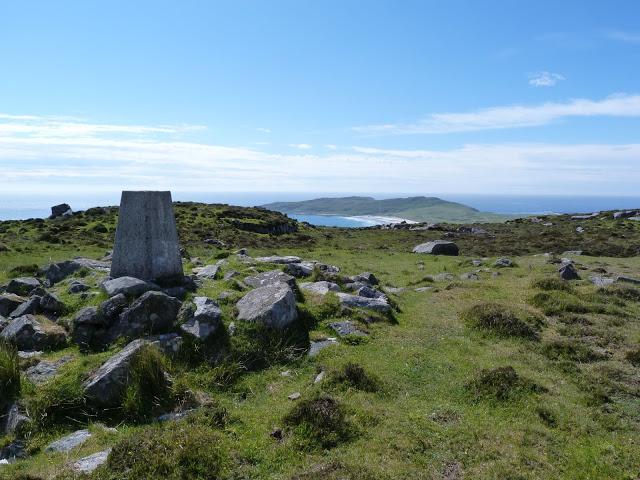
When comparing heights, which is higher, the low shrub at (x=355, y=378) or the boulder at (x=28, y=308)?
the boulder at (x=28, y=308)

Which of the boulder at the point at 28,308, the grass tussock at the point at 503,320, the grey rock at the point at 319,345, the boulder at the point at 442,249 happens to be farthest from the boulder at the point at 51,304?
the boulder at the point at 442,249

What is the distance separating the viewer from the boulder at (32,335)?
12984 millimetres

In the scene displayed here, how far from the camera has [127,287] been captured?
47.7ft

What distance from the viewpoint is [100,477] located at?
25.6 feet

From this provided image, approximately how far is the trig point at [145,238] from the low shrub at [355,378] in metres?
8.09

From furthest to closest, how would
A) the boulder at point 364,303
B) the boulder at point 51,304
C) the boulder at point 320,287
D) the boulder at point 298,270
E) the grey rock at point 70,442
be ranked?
the boulder at point 298,270
the boulder at point 320,287
the boulder at point 364,303
the boulder at point 51,304
the grey rock at point 70,442

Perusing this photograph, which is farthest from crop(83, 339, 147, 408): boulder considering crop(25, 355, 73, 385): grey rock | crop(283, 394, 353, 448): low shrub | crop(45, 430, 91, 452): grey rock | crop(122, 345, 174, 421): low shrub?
crop(283, 394, 353, 448): low shrub

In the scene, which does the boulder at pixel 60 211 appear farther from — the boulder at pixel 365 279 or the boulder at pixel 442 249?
the boulder at pixel 365 279

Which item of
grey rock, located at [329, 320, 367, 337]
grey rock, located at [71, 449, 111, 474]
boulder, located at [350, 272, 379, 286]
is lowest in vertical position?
grey rock, located at [71, 449, 111, 474]

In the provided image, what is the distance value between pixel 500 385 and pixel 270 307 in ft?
22.4

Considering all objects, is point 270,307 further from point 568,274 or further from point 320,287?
point 568,274

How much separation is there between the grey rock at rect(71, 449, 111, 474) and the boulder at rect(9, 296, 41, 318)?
8.07 m

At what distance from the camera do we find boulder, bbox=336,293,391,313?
17.5m

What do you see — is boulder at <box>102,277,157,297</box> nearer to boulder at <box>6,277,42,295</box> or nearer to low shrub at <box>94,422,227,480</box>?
boulder at <box>6,277,42,295</box>
